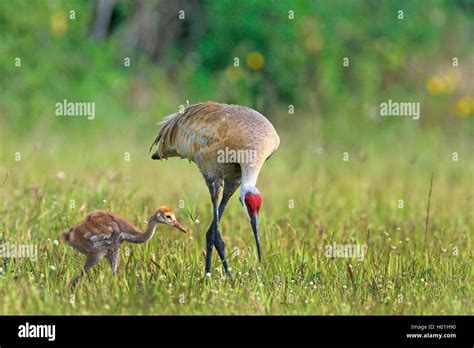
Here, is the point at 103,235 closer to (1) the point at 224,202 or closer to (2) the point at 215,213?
(2) the point at 215,213

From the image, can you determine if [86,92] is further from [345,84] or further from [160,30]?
[345,84]

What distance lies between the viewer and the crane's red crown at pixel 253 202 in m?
6.61

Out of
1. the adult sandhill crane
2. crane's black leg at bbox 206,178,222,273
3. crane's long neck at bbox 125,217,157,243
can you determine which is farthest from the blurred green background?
crane's long neck at bbox 125,217,157,243

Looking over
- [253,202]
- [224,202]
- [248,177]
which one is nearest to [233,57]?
[224,202]

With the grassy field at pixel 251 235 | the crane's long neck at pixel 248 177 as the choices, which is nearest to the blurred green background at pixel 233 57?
the grassy field at pixel 251 235

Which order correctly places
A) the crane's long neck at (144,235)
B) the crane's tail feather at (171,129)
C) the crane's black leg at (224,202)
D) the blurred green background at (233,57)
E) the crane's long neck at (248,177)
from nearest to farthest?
the crane's long neck at (144,235)
the crane's long neck at (248,177)
the crane's black leg at (224,202)
the crane's tail feather at (171,129)
the blurred green background at (233,57)

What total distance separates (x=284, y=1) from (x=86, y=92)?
10.2 ft

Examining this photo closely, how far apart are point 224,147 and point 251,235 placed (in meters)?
1.10

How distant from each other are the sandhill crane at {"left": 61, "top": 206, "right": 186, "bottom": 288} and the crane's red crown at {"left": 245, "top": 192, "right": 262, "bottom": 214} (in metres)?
0.51

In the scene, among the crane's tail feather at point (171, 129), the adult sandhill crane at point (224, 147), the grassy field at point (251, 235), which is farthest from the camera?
the crane's tail feather at point (171, 129)

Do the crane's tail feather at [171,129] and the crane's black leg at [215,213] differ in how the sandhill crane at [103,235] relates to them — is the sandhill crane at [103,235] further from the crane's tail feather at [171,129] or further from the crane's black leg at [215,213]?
A: the crane's tail feather at [171,129]

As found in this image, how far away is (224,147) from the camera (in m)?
7.00

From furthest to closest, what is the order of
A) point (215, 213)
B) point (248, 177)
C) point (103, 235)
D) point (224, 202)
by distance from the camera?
point (224, 202) → point (215, 213) → point (248, 177) → point (103, 235)
